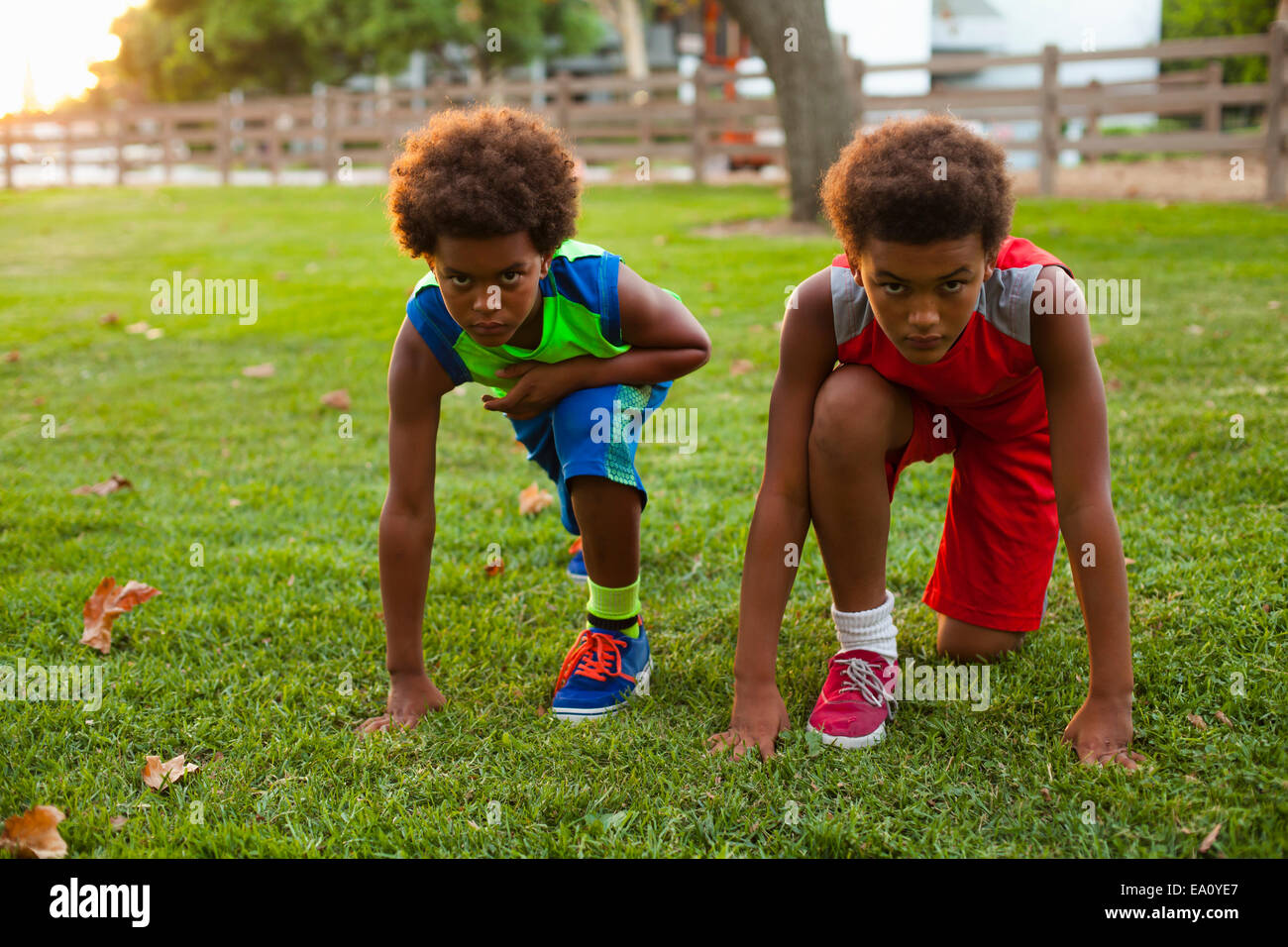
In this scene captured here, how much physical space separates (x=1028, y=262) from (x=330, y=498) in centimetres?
266

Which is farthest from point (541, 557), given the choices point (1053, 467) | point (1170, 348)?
point (1170, 348)

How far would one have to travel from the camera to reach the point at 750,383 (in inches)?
214

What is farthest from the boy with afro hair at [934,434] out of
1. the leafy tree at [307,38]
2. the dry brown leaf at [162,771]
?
the leafy tree at [307,38]

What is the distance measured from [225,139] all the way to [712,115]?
1013cm

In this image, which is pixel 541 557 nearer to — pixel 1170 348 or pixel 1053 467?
pixel 1053 467

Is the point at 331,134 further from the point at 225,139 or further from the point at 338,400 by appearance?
the point at 338,400

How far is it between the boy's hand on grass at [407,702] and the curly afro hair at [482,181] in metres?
0.94

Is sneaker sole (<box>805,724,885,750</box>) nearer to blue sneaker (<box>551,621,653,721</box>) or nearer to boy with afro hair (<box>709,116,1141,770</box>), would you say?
boy with afro hair (<box>709,116,1141,770</box>)

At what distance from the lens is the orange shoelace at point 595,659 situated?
252cm

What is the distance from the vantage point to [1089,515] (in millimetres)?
2125

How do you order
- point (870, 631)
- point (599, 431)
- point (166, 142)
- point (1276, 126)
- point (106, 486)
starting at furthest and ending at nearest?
point (166, 142) < point (1276, 126) < point (106, 486) < point (599, 431) < point (870, 631)

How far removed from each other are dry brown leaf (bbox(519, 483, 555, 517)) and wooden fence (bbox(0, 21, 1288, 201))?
253 centimetres

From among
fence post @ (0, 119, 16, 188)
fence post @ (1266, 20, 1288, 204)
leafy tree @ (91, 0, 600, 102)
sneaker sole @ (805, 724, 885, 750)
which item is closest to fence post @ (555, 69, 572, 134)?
fence post @ (1266, 20, 1288, 204)

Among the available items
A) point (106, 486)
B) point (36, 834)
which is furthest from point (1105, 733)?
point (106, 486)
